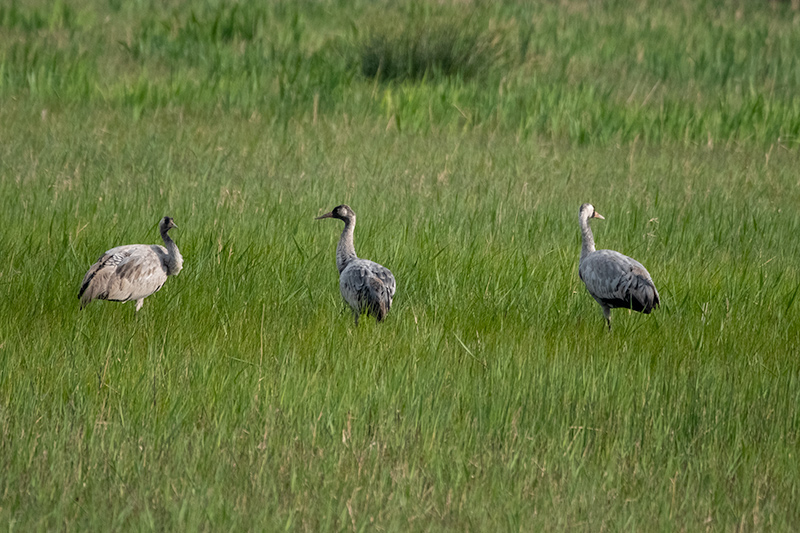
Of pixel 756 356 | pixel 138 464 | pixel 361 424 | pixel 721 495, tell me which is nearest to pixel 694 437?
pixel 721 495

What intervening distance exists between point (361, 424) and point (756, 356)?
2376 mm

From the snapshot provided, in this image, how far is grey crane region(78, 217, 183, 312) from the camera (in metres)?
5.52

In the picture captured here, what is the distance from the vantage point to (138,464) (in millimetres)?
3627

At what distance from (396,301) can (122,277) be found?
185cm

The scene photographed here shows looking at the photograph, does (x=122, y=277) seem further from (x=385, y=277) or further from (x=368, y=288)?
(x=385, y=277)

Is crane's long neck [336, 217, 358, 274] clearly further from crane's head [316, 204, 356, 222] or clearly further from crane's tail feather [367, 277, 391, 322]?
crane's tail feather [367, 277, 391, 322]

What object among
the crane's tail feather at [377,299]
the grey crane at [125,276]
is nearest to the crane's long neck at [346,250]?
the crane's tail feather at [377,299]

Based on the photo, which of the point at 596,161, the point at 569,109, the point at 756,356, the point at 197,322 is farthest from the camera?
the point at 569,109

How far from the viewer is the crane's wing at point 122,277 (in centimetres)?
551

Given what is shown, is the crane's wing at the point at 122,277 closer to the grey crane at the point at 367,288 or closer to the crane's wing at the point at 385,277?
the grey crane at the point at 367,288

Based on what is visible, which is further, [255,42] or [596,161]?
[255,42]

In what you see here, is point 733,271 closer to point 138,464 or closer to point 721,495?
point 721,495

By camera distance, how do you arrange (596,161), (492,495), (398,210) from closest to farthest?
(492,495)
(398,210)
(596,161)

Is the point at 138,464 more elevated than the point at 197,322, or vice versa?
the point at 138,464
